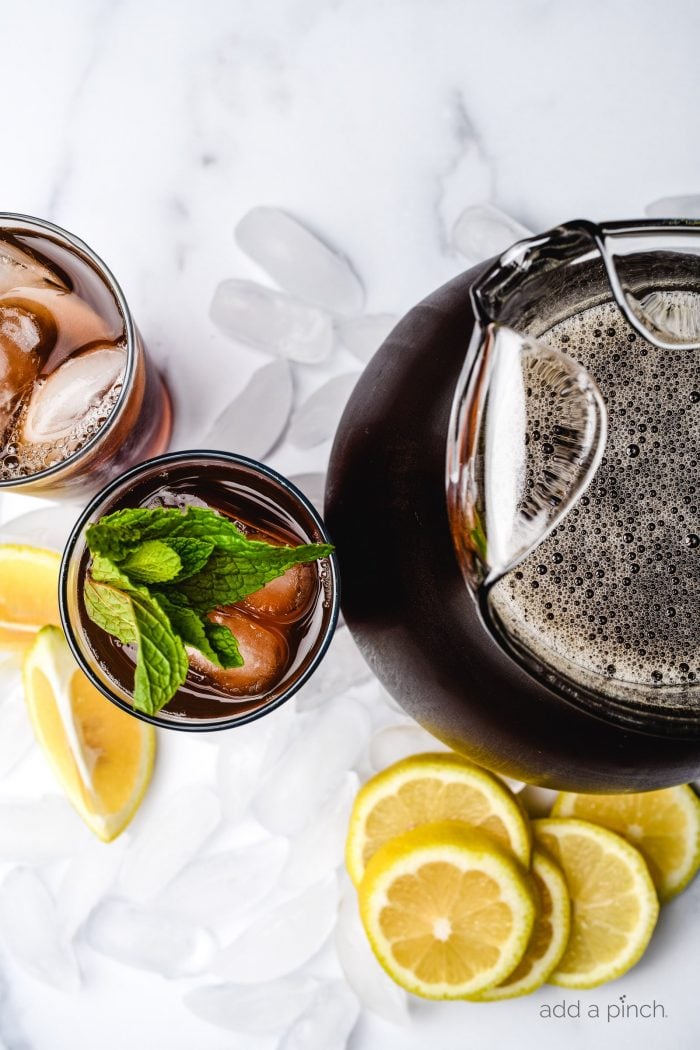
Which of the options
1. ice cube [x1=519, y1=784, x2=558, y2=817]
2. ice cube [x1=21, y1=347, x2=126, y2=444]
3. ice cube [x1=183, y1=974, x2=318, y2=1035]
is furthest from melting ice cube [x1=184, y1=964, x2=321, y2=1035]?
ice cube [x1=21, y1=347, x2=126, y2=444]

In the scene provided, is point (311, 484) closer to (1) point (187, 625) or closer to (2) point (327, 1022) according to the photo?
(1) point (187, 625)

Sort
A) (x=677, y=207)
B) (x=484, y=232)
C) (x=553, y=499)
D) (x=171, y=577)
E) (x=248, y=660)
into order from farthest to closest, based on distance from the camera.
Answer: (x=484, y=232) → (x=677, y=207) → (x=248, y=660) → (x=171, y=577) → (x=553, y=499)

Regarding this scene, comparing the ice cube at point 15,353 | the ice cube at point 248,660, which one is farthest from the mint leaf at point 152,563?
the ice cube at point 15,353

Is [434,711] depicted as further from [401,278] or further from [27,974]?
[27,974]

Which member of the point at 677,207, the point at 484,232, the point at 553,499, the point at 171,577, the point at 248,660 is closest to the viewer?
the point at 553,499

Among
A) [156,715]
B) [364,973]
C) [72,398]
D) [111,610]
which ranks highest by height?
[72,398]

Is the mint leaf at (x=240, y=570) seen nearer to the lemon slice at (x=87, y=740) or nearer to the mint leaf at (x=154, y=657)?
the mint leaf at (x=154, y=657)

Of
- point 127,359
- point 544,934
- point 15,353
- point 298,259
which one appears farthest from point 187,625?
point 544,934
